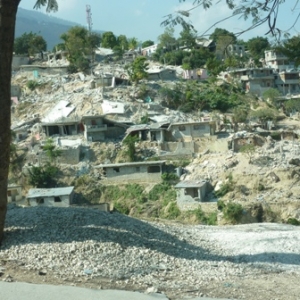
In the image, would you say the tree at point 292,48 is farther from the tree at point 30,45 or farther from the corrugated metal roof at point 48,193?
the tree at point 30,45

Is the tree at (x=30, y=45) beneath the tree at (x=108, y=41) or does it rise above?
beneath

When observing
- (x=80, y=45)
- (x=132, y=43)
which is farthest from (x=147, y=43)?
(x=80, y=45)

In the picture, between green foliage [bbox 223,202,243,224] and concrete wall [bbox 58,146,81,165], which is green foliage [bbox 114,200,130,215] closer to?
concrete wall [bbox 58,146,81,165]

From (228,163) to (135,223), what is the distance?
21407mm

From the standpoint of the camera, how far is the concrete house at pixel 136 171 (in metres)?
30.4

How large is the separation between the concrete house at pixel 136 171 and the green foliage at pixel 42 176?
2.78 metres

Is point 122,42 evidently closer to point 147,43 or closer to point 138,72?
point 147,43

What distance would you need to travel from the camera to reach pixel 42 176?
30984mm

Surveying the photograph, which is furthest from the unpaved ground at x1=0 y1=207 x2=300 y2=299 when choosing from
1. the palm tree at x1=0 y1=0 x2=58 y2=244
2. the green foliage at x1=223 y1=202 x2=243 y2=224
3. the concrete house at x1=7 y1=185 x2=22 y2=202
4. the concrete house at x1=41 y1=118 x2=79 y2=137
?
the concrete house at x1=41 y1=118 x2=79 y2=137

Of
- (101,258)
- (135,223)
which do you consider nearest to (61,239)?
(101,258)

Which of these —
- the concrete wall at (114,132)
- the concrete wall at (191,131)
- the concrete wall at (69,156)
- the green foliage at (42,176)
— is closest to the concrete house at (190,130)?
the concrete wall at (191,131)

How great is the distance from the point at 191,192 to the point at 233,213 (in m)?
3.71

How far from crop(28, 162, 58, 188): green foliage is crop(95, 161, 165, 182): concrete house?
2.78 metres

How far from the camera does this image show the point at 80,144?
34688 millimetres
